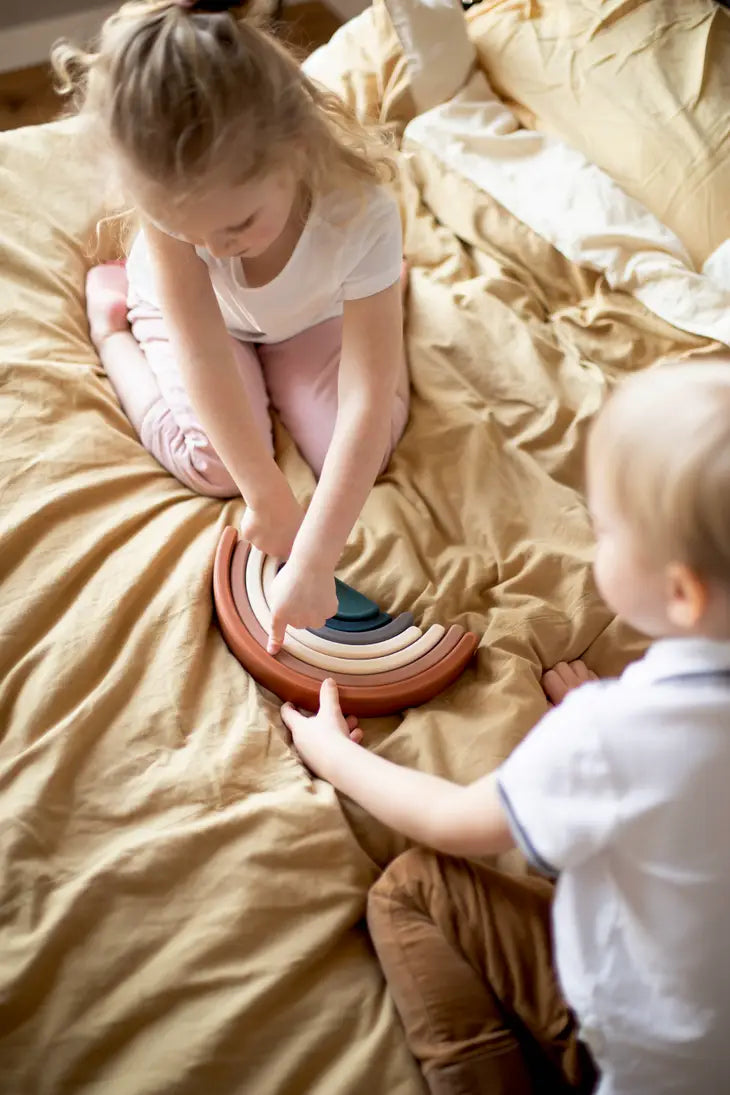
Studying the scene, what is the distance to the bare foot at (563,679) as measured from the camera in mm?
973

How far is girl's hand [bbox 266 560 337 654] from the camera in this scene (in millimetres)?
931

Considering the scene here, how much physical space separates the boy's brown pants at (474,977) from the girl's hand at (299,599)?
0.84 feet

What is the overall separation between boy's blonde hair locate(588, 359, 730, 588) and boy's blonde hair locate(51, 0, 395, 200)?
39cm

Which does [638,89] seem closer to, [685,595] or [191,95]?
[191,95]

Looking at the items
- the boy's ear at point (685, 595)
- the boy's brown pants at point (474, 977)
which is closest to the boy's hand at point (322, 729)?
the boy's brown pants at point (474, 977)

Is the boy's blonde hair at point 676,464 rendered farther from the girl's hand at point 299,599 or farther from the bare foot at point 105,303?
the bare foot at point 105,303

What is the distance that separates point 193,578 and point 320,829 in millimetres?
298

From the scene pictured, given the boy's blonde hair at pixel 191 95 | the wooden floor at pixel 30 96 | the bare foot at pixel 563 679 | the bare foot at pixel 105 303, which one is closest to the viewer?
the boy's blonde hair at pixel 191 95

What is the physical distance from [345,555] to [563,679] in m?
0.28

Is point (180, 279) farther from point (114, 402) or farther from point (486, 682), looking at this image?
point (486, 682)

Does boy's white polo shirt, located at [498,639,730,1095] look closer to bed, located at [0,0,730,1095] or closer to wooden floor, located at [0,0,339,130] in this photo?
bed, located at [0,0,730,1095]

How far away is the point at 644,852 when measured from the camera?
607 mm

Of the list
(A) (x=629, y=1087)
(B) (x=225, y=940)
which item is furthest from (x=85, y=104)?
(A) (x=629, y=1087)

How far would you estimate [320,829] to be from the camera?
0.82m
